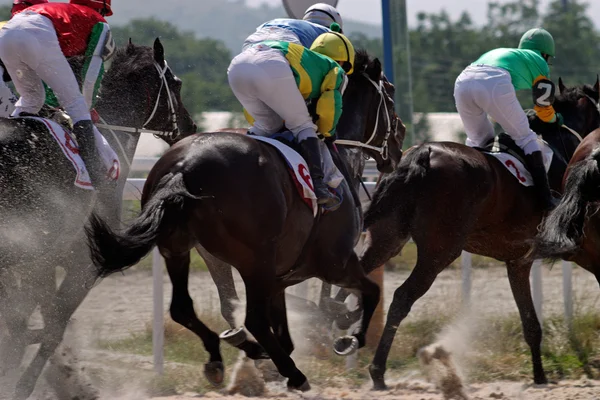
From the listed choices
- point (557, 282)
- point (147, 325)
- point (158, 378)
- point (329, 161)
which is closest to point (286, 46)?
point (329, 161)

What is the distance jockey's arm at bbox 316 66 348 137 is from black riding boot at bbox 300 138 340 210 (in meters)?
0.21

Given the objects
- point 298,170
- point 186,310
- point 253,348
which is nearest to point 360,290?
point 253,348

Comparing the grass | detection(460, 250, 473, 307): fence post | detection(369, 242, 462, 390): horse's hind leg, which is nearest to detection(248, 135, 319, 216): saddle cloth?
detection(369, 242, 462, 390): horse's hind leg

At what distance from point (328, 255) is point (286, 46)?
1.18 metres

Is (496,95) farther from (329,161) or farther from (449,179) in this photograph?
(329,161)

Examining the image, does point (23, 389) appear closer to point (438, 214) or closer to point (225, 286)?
point (225, 286)

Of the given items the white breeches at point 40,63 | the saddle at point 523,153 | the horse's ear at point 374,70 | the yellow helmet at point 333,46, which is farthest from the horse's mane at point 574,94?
the white breeches at point 40,63

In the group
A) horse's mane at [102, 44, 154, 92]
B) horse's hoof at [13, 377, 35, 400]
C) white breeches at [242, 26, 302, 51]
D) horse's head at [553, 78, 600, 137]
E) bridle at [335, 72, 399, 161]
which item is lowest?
horse's hoof at [13, 377, 35, 400]

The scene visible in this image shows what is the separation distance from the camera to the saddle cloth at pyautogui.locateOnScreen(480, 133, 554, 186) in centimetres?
669

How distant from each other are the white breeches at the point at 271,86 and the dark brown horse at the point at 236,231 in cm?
30

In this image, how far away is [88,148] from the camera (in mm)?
5578

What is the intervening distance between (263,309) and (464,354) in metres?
2.37

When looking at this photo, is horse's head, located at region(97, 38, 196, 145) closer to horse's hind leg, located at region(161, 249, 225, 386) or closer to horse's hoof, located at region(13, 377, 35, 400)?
horse's hind leg, located at region(161, 249, 225, 386)

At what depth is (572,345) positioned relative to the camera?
730 centimetres
